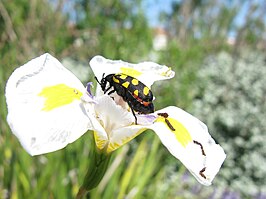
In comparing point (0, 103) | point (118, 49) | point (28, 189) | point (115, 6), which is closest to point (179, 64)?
point (118, 49)

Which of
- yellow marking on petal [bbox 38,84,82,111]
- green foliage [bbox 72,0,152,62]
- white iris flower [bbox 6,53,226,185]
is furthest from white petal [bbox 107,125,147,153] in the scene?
green foliage [bbox 72,0,152,62]

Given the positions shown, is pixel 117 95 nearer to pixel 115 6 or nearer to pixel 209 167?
pixel 209 167

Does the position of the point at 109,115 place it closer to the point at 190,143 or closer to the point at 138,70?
the point at 190,143

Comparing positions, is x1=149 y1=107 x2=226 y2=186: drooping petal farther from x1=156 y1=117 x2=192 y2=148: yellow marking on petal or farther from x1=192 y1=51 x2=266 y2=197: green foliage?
x1=192 y1=51 x2=266 y2=197: green foliage

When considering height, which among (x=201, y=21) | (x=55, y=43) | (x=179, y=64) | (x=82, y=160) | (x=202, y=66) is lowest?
(x=201, y=21)

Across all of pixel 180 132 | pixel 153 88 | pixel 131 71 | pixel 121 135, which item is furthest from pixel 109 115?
pixel 153 88

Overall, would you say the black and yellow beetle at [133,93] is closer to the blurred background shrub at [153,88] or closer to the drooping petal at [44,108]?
the drooping petal at [44,108]
